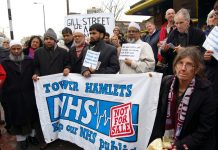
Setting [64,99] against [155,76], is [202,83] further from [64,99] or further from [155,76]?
[64,99]

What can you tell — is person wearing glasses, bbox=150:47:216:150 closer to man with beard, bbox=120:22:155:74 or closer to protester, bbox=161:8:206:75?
protester, bbox=161:8:206:75

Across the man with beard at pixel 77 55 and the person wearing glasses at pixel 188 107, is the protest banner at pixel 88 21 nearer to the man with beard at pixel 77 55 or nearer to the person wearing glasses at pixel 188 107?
the man with beard at pixel 77 55

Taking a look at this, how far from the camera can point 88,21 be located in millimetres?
6691

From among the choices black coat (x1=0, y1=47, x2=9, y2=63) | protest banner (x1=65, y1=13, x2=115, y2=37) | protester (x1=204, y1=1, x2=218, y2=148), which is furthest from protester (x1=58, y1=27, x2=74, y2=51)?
protester (x1=204, y1=1, x2=218, y2=148)

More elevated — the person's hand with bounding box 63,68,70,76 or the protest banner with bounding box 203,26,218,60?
the protest banner with bounding box 203,26,218,60

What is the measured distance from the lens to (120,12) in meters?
39.6

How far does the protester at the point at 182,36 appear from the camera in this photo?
4117 millimetres

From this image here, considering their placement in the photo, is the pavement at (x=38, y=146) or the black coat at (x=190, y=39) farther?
the pavement at (x=38, y=146)

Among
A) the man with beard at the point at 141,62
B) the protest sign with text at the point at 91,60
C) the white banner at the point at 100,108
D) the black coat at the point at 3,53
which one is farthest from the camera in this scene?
the black coat at the point at 3,53

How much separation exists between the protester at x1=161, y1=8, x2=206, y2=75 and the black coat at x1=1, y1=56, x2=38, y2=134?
7.85 feet

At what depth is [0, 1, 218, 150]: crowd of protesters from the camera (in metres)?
2.54

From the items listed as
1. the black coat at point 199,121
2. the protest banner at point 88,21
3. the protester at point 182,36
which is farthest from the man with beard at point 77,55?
the black coat at point 199,121

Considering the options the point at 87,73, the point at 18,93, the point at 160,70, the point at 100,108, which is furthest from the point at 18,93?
the point at 160,70

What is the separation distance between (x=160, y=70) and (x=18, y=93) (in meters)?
2.46
